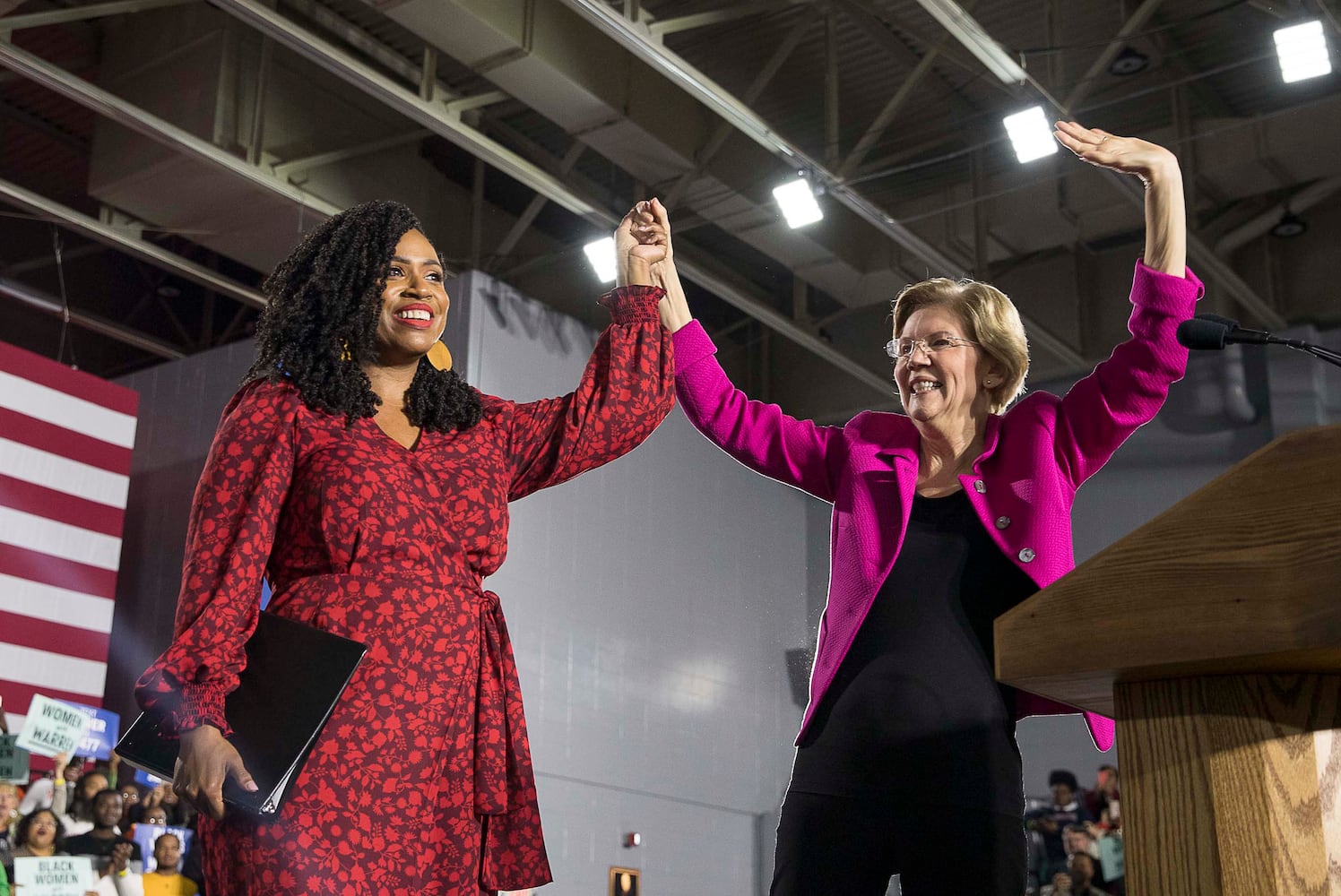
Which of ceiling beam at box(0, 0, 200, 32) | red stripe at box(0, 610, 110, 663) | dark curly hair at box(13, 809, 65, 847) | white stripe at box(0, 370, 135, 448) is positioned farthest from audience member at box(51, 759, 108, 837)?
ceiling beam at box(0, 0, 200, 32)

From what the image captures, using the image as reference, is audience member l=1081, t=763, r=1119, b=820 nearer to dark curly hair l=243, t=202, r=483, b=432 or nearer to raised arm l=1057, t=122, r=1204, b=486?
raised arm l=1057, t=122, r=1204, b=486

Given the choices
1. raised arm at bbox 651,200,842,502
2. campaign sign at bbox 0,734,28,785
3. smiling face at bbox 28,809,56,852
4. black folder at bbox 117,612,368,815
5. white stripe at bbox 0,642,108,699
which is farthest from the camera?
white stripe at bbox 0,642,108,699

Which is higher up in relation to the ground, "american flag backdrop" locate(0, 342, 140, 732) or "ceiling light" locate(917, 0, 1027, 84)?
"ceiling light" locate(917, 0, 1027, 84)

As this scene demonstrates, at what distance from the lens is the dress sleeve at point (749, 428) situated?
212 centimetres

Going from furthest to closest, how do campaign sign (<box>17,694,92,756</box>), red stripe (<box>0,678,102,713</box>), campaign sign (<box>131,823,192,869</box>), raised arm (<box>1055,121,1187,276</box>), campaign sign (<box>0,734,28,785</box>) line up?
red stripe (<box>0,678,102,713</box>), campaign sign (<box>131,823,192,869</box>), campaign sign (<box>17,694,92,756</box>), campaign sign (<box>0,734,28,785</box>), raised arm (<box>1055,121,1187,276</box>)

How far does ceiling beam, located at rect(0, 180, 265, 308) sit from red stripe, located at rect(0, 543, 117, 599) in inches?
65.5

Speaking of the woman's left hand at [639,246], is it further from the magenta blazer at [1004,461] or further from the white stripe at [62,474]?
the white stripe at [62,474]

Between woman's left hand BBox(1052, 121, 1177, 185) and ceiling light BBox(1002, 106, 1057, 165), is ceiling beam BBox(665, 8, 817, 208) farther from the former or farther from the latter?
woman's left hand BBox(1052, 121, 1177, 185)

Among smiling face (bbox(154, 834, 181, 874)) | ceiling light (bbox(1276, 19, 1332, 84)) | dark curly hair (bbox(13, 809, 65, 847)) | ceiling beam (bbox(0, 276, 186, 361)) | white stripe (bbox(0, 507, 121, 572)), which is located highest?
ceiling beam (bbox(0, 276, 186, 361))

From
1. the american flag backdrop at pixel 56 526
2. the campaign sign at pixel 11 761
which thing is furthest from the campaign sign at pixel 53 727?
the american flag backdrop at pixel 56 526

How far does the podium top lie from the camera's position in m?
0.94

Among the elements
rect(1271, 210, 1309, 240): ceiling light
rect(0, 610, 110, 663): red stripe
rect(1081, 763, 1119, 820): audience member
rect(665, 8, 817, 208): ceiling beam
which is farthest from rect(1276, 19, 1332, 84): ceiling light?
rect(0, 610, 110, 663): red stripe

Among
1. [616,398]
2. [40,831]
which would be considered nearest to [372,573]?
[616,398]

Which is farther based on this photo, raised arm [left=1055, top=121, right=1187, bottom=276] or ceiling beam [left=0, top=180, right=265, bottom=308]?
→ ceiling beam [left=0, top=180, right=265, bottom=308]
